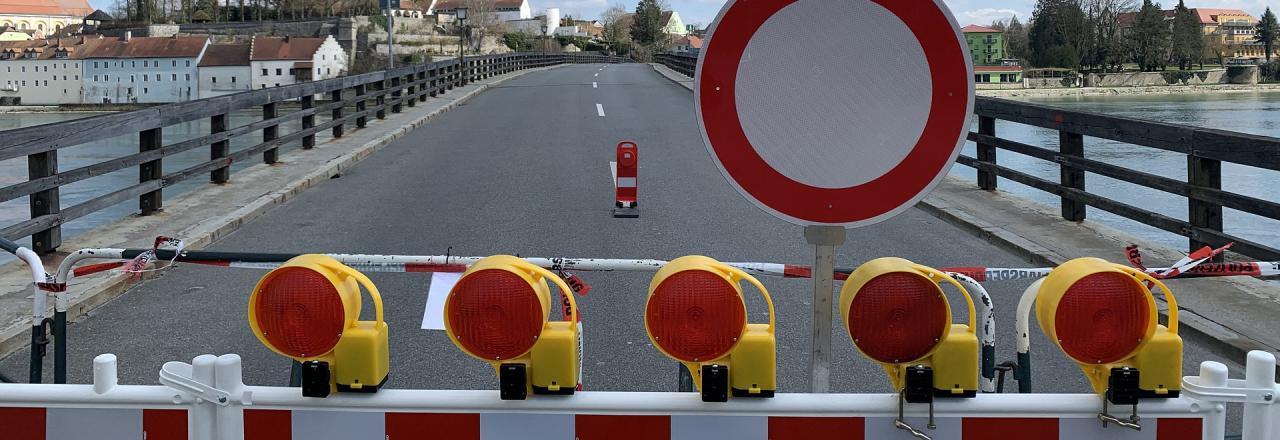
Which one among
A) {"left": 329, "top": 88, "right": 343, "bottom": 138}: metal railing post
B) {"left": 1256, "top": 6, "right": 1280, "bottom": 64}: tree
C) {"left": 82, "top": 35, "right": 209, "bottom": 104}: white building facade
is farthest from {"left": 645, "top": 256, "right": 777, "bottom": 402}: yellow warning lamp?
{"left": 82, "top": 35, "right": 209, "bottom": 104}: white building facade

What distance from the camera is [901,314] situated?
2.55 m

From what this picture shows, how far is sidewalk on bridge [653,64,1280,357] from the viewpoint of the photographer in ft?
20.5

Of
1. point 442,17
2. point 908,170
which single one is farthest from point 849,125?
point 442,17

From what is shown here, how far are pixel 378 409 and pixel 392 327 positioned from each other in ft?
13.7

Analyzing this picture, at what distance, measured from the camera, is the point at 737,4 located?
2539 mm

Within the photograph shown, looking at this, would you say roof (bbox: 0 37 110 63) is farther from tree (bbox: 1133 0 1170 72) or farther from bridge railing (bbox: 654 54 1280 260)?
bridge railing (bbox: 654 54 1280 260)

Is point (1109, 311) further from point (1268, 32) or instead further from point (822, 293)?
point (1268, 32)

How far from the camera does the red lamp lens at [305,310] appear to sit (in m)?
2.60

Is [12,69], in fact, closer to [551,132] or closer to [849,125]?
[551,132]

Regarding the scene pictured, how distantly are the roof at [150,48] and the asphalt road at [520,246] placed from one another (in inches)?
5354

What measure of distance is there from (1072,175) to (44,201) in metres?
8.78

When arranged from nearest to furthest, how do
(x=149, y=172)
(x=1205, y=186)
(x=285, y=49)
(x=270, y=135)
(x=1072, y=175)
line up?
(x=1205, y=186) < (x=1072, y=175) < (x=149, y=172) < (x=270, y=135) < (x=285, y=49)

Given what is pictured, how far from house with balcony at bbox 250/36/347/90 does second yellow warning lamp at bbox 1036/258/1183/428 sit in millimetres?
145331

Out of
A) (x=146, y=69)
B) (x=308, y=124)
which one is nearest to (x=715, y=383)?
(x=308, y=124)
